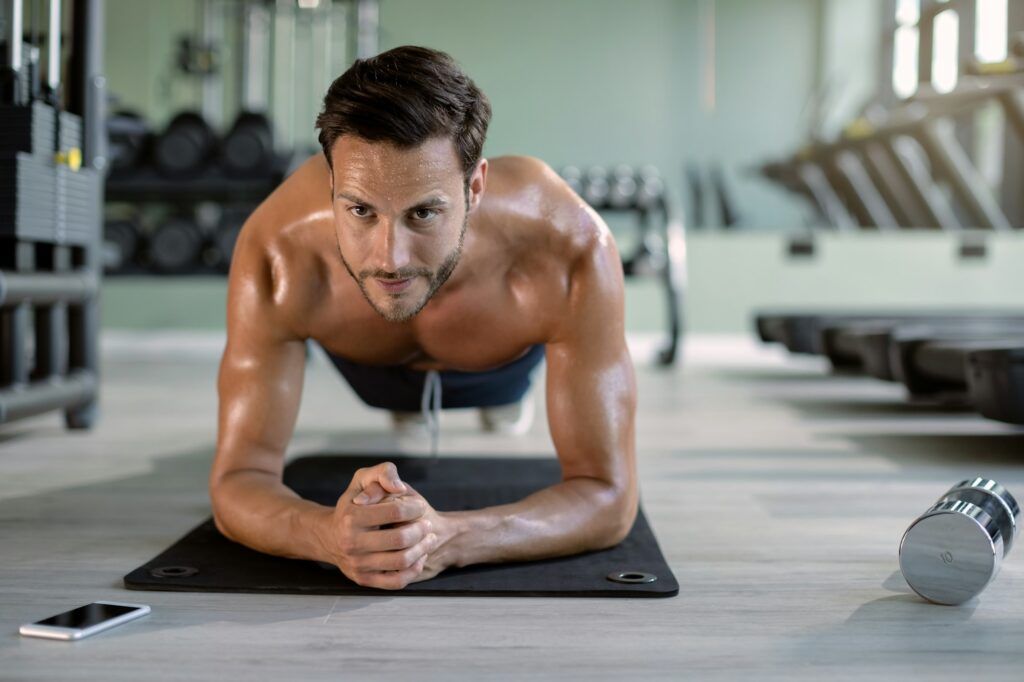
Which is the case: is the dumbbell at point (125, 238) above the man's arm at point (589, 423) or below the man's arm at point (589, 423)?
above

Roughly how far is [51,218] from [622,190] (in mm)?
3539

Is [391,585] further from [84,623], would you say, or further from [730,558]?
[730,558]

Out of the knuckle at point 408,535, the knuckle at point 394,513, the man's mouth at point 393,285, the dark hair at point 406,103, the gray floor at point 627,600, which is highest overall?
the dark hair at point 406,103

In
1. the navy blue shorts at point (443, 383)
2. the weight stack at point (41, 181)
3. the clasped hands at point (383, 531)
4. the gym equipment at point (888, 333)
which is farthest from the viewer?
the gym equipment at point (888, 333)

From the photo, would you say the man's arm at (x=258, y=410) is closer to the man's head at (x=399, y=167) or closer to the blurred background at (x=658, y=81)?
the man's head at (x=399, y=167)

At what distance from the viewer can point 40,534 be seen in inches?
65.2

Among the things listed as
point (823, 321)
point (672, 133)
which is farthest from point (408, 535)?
point (672, 133)

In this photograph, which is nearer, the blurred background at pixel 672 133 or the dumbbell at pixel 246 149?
the dumbbell at pixel 246 149

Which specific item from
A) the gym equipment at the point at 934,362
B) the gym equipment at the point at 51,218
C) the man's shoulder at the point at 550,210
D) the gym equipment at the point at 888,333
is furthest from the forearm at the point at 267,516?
the gym equipment at the point at 888,333

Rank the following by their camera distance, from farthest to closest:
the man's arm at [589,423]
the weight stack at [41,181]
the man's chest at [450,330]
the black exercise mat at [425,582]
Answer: the weight stack at [41,181] < the man's chest at [450,330] < the man's arm at [589,423] < the black exercise mat at [425,582]

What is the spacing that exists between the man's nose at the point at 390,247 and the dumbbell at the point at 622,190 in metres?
4.45

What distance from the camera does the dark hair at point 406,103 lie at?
1188 millimetres

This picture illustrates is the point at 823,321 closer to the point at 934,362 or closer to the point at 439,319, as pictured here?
the point at 934,362

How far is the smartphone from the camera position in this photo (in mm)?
1124
